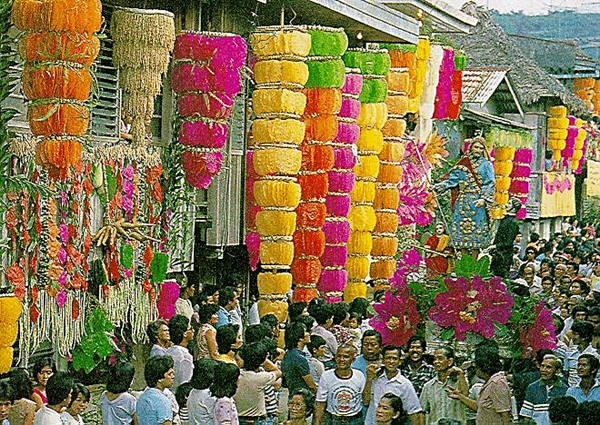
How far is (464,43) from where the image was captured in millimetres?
41281

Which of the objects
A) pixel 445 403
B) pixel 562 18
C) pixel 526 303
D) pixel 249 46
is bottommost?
A: pixel 445 403

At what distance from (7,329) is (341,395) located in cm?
303

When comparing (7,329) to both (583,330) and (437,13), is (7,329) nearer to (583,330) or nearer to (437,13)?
(583,330)

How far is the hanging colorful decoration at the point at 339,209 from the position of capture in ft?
65.2

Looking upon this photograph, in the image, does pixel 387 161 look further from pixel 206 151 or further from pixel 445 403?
pixel 445 403

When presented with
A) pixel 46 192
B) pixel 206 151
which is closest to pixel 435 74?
pixel 206 151

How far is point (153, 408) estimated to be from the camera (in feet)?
33.0

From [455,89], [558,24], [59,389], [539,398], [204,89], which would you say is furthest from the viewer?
[558,24]

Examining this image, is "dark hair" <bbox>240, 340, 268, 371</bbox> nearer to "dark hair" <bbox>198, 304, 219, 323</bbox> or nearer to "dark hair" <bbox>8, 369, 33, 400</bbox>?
"dark hair" <bbox>8, 369, 33, 400</bbox>

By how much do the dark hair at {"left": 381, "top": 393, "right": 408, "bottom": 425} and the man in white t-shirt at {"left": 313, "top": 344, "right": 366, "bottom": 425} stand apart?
577mm

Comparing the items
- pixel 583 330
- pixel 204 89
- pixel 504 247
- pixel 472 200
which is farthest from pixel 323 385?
pixel 504 247

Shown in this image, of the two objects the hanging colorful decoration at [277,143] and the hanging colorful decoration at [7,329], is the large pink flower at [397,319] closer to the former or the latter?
the hanging colorful decoration at [7,329]

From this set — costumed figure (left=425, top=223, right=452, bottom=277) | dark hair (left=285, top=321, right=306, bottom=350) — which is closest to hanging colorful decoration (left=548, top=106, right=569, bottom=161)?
costumed figure (left=425, top=223, right=452, bottom=277)

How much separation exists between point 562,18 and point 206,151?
86.9 meters
